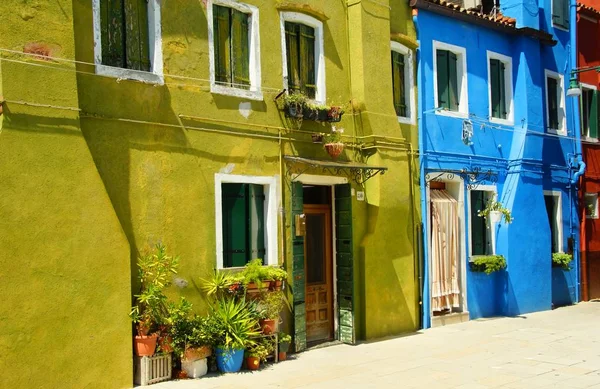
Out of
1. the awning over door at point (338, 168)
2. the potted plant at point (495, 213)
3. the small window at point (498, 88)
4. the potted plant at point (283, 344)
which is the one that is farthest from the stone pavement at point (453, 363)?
the small window at point (498, 88)

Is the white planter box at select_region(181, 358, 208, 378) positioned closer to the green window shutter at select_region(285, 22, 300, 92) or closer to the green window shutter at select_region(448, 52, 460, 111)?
the green window shutter at select_region(285, 22, 300, 92)

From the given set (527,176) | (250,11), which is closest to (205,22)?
(250,11)

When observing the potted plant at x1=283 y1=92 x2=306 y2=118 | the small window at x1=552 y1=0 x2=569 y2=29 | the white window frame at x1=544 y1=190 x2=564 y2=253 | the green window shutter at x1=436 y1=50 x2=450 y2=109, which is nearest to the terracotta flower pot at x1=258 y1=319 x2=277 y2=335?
the potted plant at x1=283 y1=92 x2=306 y2=118

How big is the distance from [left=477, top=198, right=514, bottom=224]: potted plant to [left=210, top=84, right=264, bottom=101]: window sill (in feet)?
22.1

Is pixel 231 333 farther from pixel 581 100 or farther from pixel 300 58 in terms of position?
pixel 581 100

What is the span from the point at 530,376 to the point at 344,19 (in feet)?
23.8

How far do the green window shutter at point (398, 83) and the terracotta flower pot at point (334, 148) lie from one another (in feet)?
7.83

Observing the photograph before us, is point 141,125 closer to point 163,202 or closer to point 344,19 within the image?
point 163,202

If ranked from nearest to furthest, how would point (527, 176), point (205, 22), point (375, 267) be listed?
1. point (205, 22)
2. point (375, 267)
3. point (527, 176)

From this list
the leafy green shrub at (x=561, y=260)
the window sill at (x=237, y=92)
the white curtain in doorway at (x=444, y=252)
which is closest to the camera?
the window sill at (x=237, y=92)

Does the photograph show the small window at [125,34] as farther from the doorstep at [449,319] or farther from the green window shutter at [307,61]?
the doorstep at [449,319]

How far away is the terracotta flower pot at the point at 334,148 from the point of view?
39.0ft

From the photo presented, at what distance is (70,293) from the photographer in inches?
321

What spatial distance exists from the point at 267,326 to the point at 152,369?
2017mm
